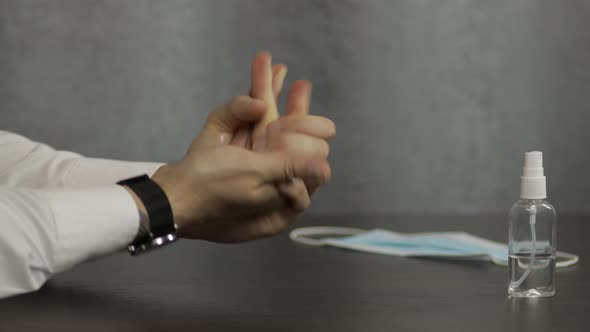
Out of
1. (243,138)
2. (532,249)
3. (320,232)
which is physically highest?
(243,138)

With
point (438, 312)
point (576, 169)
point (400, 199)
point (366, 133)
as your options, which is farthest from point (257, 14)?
point (438, 312)

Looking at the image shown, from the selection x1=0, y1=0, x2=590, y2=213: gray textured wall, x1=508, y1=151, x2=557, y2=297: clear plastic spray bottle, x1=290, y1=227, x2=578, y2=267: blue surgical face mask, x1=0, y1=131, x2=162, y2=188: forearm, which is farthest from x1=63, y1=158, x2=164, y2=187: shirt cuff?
x1=0, y1=0, x2=590, y2=213: gray textured wall

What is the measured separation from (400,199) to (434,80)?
1.01ft

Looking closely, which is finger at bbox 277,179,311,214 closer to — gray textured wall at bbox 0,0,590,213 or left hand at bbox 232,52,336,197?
left hand at bbox 232,52,336,197

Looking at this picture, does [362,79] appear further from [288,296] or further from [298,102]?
[288,296]

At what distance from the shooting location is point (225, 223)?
97cm

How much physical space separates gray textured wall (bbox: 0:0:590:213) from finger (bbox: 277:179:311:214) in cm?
140

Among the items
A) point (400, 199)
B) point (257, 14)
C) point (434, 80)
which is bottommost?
point (400, 199)

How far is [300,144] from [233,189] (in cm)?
11

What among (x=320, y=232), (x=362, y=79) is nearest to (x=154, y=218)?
(x=320, y=232)

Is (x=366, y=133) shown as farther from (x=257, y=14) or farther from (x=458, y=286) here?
(x=458, y=286)

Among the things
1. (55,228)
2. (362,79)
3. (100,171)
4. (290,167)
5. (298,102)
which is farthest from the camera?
(362,79)

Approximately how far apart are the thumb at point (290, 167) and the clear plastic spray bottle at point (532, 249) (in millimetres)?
210

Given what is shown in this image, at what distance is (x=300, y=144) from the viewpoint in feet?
3.22
